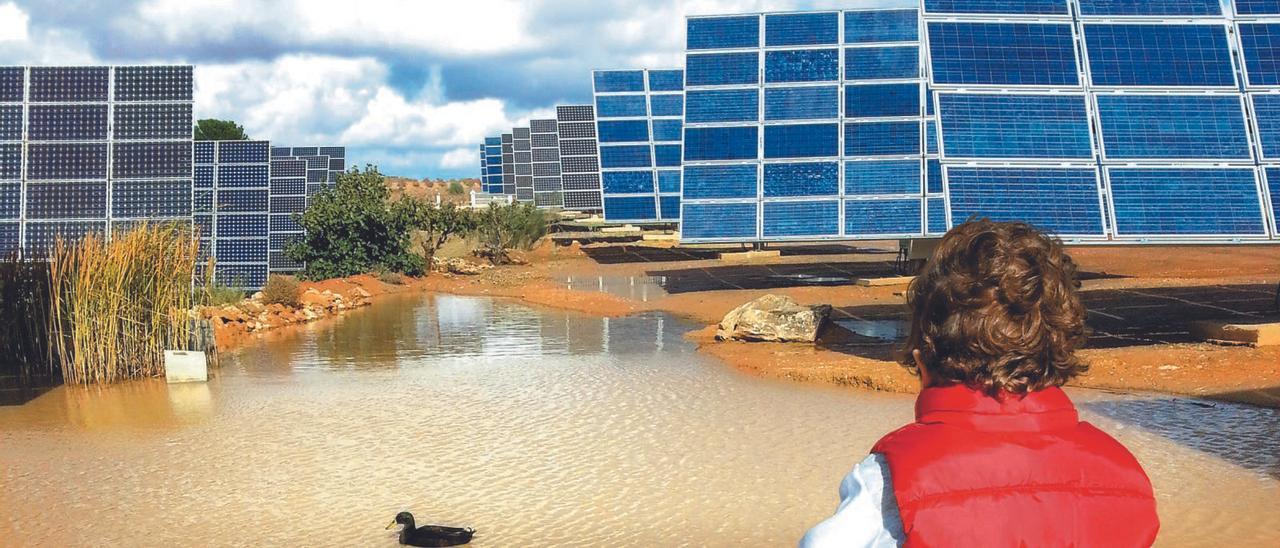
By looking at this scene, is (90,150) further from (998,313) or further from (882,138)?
(998,313)

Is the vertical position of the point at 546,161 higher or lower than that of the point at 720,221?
higher

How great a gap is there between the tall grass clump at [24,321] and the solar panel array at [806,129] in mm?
12089

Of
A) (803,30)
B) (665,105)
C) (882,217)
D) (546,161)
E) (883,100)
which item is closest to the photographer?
(882,217)

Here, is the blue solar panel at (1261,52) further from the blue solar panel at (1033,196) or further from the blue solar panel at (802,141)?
the blue solar panel at (802,141)

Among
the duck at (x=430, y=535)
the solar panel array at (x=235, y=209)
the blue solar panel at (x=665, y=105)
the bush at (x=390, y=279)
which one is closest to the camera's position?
the duck at (x=430, y=535)

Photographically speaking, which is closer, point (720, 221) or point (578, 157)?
point (720, 221)

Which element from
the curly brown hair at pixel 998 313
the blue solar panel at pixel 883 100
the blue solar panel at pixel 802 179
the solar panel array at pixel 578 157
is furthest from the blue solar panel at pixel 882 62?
the solar panel array at pixel 578 157

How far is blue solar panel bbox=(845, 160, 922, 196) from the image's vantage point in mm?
21859

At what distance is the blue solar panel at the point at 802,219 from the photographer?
21.6 m

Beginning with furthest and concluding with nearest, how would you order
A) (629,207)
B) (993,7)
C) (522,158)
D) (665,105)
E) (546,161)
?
(522,158) < (546,161) < (665,105) < (629,207) < (993,7)

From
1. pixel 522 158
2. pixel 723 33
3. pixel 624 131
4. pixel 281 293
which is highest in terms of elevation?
pixel 522 158

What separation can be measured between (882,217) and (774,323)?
7190mm

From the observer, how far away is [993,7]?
55.4 feet

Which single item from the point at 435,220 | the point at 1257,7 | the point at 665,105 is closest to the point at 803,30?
the point at 1257,7
